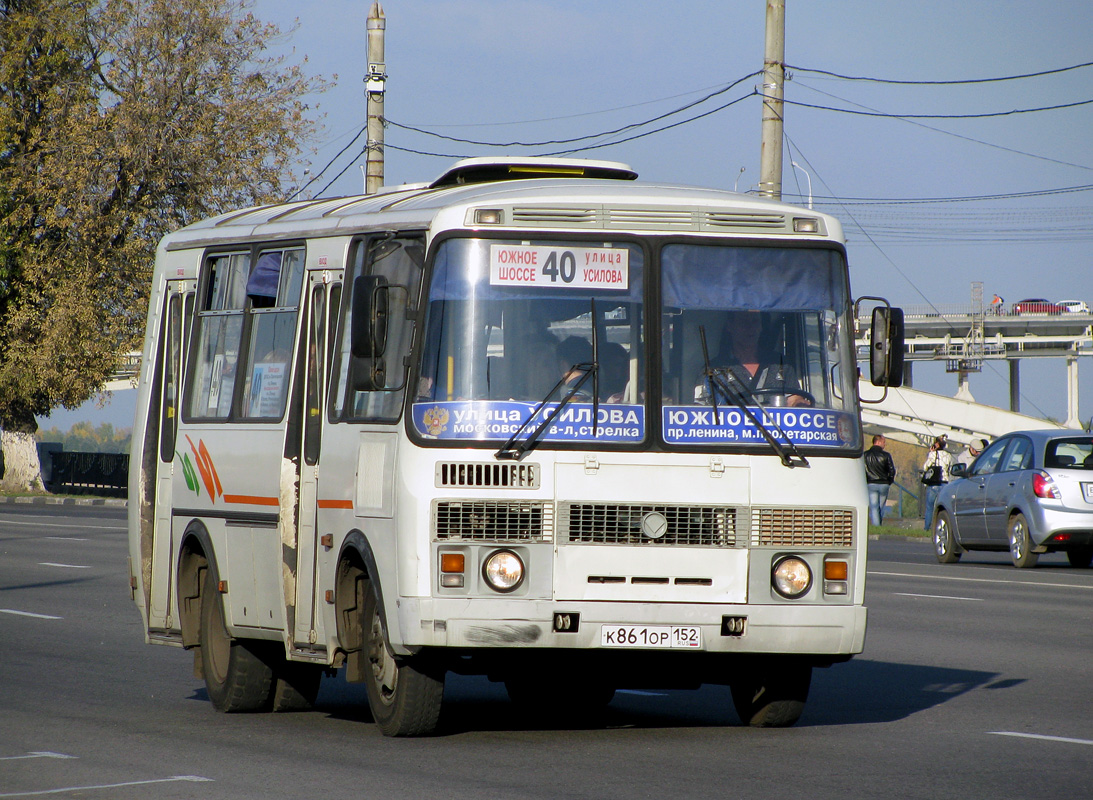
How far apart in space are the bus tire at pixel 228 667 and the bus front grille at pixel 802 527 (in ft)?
10.5

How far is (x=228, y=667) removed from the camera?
1012cm

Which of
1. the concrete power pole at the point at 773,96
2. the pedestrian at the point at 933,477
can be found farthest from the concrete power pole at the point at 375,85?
the pedestrian at the point at 933,477

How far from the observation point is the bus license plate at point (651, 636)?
8.24 metres

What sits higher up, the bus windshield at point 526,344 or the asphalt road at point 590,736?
the bus windshield at point 526,344

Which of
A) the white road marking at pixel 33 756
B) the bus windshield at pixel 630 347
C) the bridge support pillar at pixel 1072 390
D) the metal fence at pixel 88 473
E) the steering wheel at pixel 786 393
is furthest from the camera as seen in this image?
the bridge support pillar at pixel 1072 390

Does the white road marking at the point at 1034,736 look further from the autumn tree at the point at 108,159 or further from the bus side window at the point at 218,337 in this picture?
the autumn tree at the point at 108,159

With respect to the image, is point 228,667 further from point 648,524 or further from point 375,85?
point 375,85

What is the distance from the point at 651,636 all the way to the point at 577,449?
0.94 meters

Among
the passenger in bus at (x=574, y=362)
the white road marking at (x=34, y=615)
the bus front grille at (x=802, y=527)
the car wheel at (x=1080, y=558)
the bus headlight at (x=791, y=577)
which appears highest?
the passenger in bus at (x=574, y=362)

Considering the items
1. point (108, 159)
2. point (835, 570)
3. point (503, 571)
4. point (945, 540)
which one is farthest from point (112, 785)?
point (108, 159)

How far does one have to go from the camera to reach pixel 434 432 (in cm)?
828

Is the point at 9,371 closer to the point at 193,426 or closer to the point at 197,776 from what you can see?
the point at 193,426

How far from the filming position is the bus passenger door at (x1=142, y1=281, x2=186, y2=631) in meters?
10.8

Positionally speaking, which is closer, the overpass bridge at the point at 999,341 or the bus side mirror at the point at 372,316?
the bus side mirror at the point at 372,316
